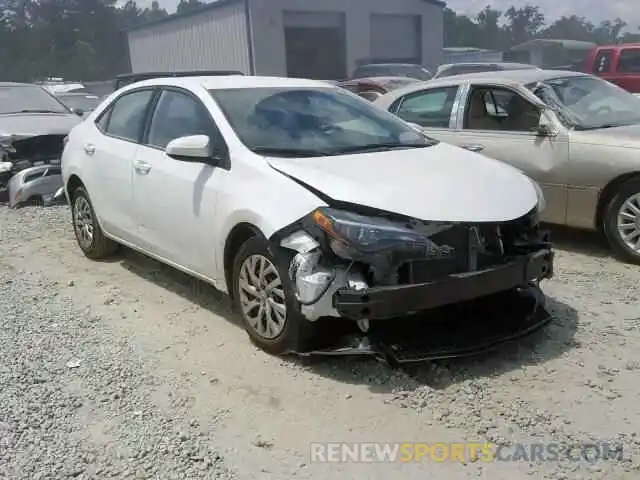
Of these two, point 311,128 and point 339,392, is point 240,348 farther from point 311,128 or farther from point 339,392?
point 311,128

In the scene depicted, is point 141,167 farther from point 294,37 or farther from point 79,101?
point 294,37

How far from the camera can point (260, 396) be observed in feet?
12.6

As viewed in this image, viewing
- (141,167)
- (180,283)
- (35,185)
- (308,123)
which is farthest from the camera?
(35,185)

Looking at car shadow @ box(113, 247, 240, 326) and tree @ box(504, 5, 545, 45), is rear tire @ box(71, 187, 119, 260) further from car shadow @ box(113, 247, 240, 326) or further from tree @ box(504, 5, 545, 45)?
tree @ box(504, 5, 545, 45)

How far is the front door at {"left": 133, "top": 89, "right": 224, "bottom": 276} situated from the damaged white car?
0.01 m

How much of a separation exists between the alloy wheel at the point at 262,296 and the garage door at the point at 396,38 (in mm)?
29954

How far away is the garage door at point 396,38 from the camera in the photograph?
33.8 metres

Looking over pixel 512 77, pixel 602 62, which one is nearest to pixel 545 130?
pixel 512 77

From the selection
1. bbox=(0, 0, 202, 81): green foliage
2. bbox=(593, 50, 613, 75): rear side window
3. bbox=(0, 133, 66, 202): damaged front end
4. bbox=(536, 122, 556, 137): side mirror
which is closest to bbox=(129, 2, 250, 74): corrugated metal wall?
bbox=(0, 0, 202, 81): green foliage

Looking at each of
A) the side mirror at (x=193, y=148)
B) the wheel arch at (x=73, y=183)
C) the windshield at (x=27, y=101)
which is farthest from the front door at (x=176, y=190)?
the windshield at (x=27, y=101)

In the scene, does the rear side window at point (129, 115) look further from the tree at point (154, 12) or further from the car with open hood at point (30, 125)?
the tree at point (154, 12)

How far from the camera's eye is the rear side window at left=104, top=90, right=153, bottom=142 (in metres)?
5.62

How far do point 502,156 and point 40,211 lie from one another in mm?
5596

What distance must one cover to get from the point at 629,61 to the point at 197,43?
21692 mm
